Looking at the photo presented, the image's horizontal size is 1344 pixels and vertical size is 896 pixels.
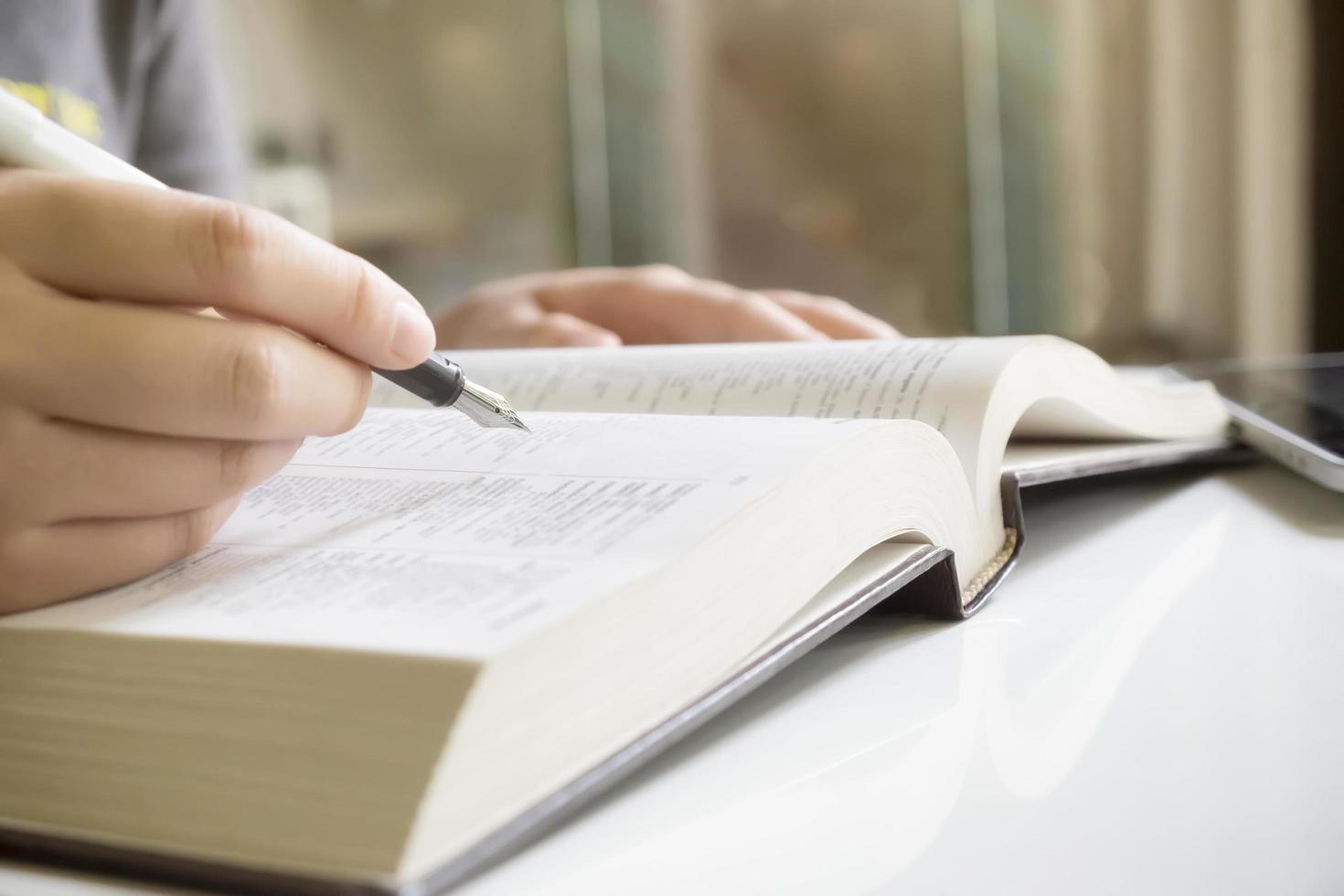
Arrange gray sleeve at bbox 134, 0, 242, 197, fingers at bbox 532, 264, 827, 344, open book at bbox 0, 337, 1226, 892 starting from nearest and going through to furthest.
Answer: open book at bbox 0, 337, 1226, 892 < fingers at bbox 532, 264, 827, 344 < gray sleeve at bbox 134, 0, 242, 197

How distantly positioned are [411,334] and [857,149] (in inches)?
111

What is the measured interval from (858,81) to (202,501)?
2.89 m

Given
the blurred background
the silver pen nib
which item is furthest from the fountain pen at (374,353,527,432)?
the blurred background

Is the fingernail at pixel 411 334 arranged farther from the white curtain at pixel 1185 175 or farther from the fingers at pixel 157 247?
the white curtain at pixel 1185 175

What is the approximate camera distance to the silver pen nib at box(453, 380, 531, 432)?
0.38m

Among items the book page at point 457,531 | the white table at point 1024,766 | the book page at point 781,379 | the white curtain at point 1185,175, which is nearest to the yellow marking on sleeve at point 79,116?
the book page at point 781,379

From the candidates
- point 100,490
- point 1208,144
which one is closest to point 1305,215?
point 1208,144

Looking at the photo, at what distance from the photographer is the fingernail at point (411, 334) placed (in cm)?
32

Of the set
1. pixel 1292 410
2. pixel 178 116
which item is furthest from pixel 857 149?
pixel 1292 410

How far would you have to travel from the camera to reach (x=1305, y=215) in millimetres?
2244

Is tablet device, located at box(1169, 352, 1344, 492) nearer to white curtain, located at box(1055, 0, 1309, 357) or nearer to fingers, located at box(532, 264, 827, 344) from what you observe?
fingers, located at box(532, 264, 827, 344)

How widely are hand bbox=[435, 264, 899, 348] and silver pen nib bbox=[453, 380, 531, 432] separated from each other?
0.99 feet

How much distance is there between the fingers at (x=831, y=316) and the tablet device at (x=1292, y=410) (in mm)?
212

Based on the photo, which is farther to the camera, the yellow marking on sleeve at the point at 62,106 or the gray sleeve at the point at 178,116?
the gray sleeve at the point at 178,116
